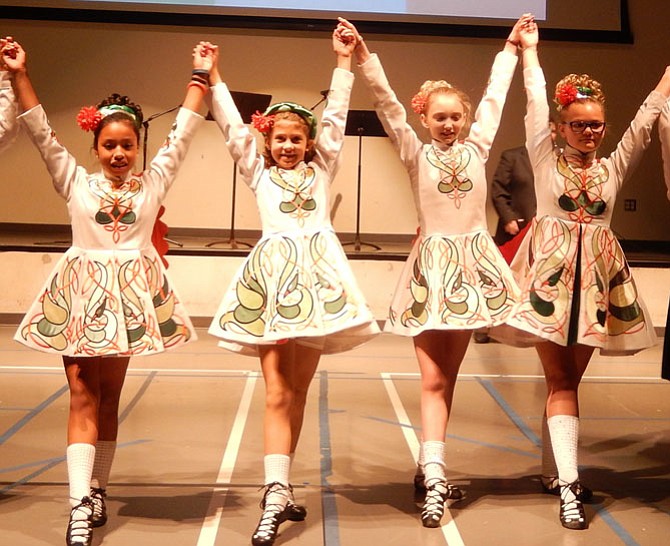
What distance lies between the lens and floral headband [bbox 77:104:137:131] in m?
3.25

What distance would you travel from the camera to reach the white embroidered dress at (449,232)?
134 inches

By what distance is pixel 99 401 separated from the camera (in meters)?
3.26

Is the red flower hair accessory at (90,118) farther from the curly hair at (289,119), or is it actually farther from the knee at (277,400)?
the knee at (277,400)

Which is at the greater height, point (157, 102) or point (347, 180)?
point (157, 102)

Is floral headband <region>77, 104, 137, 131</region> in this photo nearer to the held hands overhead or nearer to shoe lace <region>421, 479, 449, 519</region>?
the held hands overhead

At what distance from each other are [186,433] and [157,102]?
6.36 meters

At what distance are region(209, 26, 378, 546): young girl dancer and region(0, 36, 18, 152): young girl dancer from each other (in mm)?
702

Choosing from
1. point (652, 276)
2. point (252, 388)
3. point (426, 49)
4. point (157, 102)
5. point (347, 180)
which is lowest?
point (252, 388)

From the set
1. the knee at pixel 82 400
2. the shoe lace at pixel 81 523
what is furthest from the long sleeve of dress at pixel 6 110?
the shoe lace at pixel 81 523

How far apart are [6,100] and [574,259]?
2083 millimetres

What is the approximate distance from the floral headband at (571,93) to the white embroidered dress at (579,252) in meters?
0.07

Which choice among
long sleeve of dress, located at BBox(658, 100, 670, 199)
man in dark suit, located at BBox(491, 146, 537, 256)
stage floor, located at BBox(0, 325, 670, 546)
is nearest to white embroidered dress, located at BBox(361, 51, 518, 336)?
long sleeve of dress, located at BBox(658, 100, 670, 199)

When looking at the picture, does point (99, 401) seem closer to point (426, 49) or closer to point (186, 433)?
point (186, 433)

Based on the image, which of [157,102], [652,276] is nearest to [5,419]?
[652,276]
